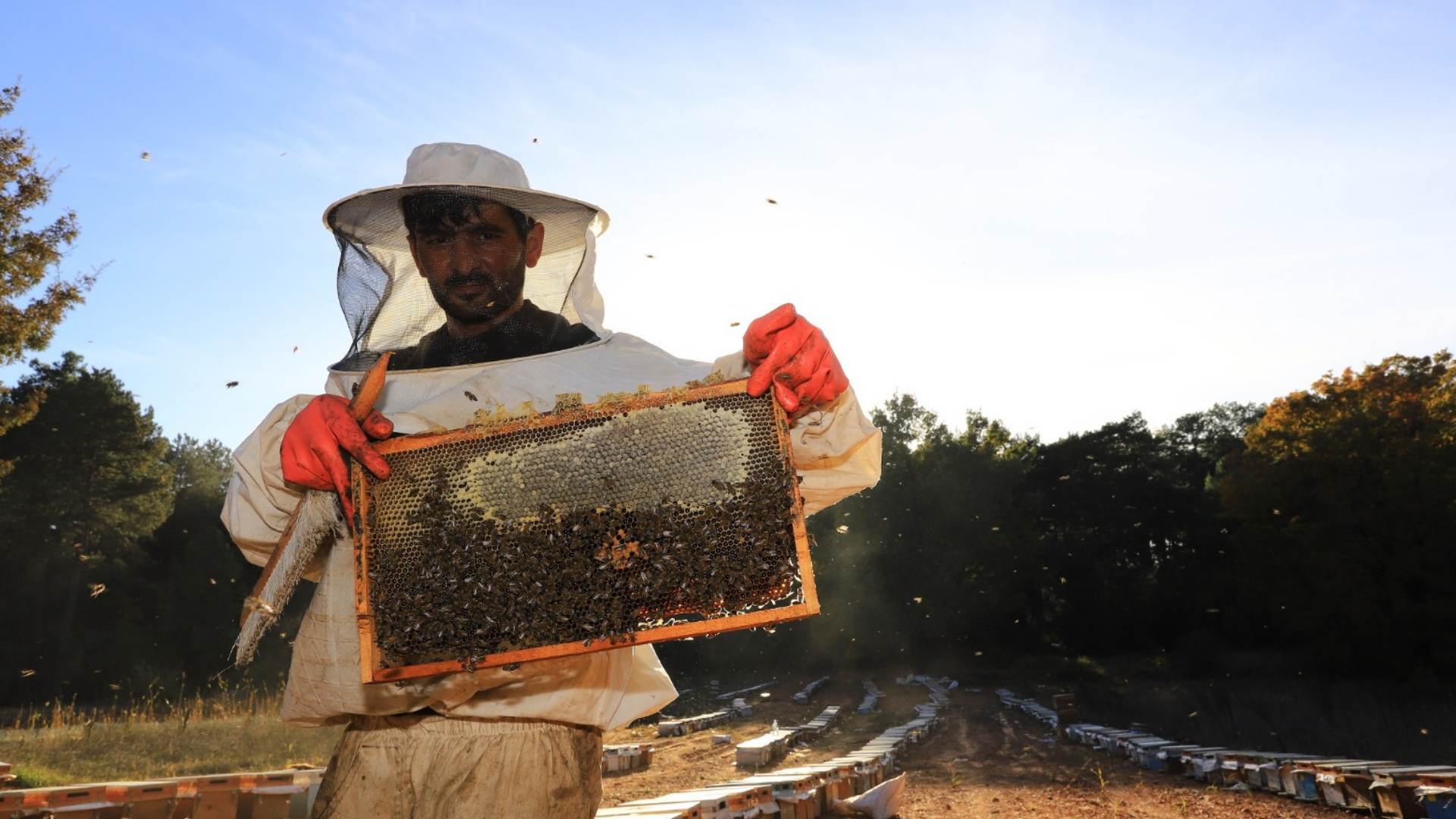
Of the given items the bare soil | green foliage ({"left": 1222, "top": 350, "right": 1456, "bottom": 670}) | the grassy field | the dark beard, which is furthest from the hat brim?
green foliage ({"left": 1222, "top": 350, "right": 1456, "bottom": 670})

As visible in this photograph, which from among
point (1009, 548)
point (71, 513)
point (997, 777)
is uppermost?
point (71, 513)

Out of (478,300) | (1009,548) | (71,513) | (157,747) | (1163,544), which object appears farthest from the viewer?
(1163,544)

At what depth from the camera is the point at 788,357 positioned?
Answer: 2.96m

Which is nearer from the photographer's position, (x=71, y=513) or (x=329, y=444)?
(x=329, y=444)

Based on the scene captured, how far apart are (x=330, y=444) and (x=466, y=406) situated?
53cm

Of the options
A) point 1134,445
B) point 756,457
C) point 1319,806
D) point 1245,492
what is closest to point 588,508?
point 756,457

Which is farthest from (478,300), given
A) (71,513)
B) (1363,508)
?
(71,513)

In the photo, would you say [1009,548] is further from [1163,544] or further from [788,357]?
[788,357]

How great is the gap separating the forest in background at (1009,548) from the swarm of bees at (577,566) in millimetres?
18505

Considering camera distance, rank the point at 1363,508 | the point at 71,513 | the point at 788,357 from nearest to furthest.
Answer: the point at 788,357
the point at 1363,508
the point at 71,513

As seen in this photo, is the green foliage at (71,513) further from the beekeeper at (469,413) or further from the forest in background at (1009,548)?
the beekeeper at (469,413)

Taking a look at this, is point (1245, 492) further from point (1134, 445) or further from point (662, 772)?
point (662, 772)

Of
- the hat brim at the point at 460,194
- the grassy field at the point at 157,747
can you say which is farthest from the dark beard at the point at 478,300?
the grassy field at the point at 157,747

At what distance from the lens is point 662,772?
45.7 feet
